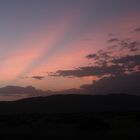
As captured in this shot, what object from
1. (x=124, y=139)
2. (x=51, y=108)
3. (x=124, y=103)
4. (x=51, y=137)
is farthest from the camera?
(x=124, y=103)

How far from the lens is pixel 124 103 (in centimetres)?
19425

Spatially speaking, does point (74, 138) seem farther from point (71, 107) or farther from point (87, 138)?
point (71, 107)

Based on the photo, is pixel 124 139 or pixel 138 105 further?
pixel 138 105

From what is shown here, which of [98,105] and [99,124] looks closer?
[99,124]

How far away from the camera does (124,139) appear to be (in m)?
28.7

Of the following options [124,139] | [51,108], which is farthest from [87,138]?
[51,108]

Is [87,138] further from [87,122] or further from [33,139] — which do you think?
[87,122]

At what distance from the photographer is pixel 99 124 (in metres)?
39.6

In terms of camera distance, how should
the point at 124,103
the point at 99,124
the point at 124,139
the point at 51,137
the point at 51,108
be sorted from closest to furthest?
the point at 124,139 < the point at 51,137 < the point at 99,124 < the point at 51,108 < the point at 124,103

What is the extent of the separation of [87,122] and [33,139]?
12.0m

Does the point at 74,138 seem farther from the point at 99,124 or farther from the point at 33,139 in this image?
the point at 99,124

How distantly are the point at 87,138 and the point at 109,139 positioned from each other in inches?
71.4

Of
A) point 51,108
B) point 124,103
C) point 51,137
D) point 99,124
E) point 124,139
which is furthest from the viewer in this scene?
point 124,103

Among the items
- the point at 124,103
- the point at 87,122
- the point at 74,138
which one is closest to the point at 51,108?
the point at 124,103
